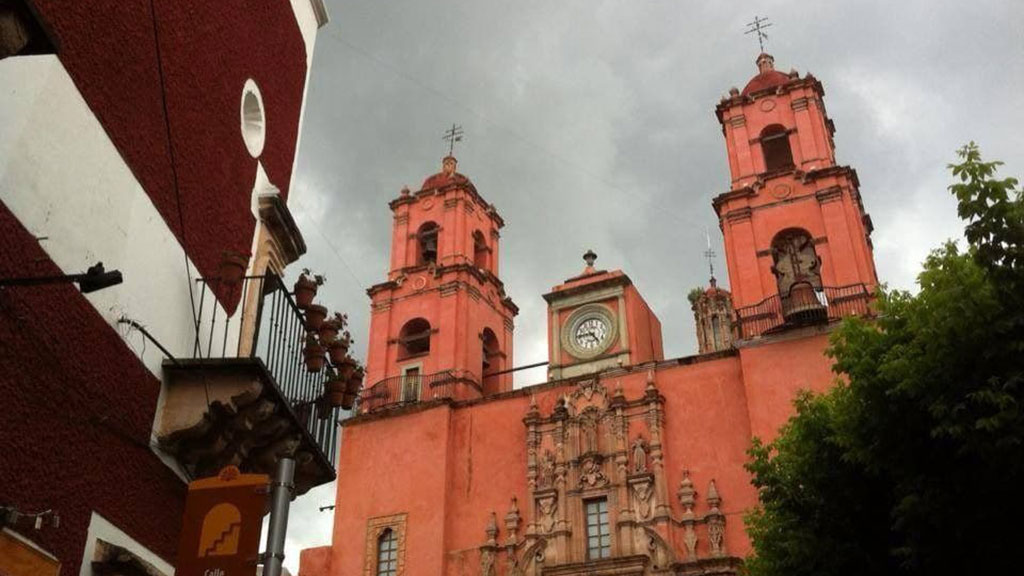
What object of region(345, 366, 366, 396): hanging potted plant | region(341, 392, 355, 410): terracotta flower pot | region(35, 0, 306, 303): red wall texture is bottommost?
region(341, 392, 355, 410): terracotta flower pot

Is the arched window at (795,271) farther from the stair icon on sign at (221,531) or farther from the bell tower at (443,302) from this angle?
the stair icon on sign at (221,531)

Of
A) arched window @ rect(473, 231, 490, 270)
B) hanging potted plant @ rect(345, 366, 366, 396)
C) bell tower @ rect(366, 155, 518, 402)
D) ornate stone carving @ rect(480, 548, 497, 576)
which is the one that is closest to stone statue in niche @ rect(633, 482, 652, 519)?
ornate stone carving @ rect(480, 548, 497, 576)

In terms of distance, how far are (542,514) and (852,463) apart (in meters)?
12.0

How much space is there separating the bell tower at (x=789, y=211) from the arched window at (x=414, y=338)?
24.4ft

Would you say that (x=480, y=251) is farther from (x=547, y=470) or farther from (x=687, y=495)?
(x=687, y=495)

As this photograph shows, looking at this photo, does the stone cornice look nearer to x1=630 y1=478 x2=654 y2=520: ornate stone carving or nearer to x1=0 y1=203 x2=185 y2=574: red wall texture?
x1=630 y1=478 x2=654 y2=520: ornate stone carving

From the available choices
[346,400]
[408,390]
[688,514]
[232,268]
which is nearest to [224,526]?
[232,268]

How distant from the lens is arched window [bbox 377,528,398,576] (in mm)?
19578

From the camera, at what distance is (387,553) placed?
19.8 m

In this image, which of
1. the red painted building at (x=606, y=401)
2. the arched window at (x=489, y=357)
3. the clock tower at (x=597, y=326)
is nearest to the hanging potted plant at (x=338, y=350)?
the red painted building at (x=606, y=401)

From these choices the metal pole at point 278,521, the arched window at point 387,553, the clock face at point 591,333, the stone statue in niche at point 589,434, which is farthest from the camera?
the clock face at point 591,333

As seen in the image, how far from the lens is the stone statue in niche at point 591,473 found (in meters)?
19.4

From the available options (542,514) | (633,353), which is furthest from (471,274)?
(542,514)

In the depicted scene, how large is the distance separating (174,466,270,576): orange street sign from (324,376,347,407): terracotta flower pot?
1823 mm
